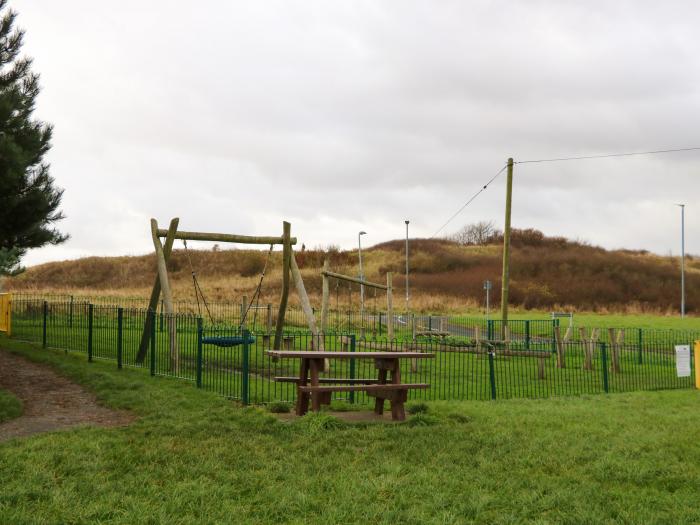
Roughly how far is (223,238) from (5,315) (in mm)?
9413

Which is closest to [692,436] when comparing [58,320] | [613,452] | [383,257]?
[613,452]

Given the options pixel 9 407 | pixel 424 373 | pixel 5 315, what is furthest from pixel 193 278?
pixel 5 315

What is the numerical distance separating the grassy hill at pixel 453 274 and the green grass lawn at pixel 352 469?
45419mm

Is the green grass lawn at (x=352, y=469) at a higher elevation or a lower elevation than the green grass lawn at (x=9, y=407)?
lower

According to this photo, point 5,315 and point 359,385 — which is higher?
point 5,315

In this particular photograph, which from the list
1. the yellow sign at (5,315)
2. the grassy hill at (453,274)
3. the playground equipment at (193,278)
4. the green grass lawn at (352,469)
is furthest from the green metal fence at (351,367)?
the grassy hill at (453,274)

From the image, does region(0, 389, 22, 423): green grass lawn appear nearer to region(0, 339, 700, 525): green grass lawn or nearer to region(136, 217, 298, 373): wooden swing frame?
region(0, 339, 700, 525): green grass lawn

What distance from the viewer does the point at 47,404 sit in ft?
38.2

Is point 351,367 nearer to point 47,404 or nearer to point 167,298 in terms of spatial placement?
point 47,404

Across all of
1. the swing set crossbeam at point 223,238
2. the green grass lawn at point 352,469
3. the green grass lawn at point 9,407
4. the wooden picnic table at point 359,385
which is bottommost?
the green grass lawn at point 352,469

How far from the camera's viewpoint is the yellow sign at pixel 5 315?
2206 centimetres

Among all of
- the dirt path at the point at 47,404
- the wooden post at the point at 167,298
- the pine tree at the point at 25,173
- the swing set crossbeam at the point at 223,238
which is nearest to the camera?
the dirt path at the point at 47,404

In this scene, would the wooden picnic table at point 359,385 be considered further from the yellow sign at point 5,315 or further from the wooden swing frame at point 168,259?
the yellow sign at point 5,315

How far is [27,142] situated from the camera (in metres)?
22.2
